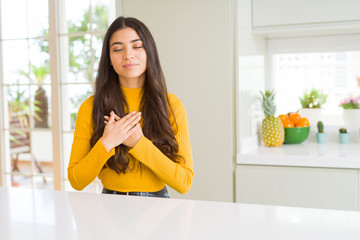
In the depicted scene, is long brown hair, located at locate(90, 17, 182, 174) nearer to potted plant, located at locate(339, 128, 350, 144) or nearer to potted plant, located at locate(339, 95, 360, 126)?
potted plant, located at locate(339, 128, 350, 144)

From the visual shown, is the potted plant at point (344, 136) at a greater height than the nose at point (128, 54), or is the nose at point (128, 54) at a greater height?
the nose at point (128, 54)

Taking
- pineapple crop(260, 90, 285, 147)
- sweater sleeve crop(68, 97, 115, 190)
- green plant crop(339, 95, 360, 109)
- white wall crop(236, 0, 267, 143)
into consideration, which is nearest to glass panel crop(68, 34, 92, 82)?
white wall crop(236, 0, 267, 143)

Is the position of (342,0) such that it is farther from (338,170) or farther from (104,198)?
(104,198)

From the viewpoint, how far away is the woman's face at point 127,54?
1.37 m

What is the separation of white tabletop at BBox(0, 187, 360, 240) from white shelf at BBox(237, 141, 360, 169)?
3.96 feet

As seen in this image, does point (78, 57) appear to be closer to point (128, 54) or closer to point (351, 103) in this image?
point (128, 54)

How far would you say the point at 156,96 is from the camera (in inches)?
56.7

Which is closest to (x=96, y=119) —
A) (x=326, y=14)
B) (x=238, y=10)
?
(x=238, y=10)

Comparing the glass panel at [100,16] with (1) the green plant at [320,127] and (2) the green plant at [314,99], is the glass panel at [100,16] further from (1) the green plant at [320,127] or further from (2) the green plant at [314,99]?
(1) the green plant at [320,127]

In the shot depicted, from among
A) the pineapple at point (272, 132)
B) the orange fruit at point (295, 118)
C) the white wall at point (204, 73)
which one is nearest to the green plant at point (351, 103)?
the orange fruit at point (295, 118)

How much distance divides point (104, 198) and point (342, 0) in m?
1.81

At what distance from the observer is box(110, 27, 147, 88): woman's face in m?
1.37

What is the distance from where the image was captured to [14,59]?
127 inches

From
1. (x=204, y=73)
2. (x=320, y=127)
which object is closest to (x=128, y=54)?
(x=204, y=73)
